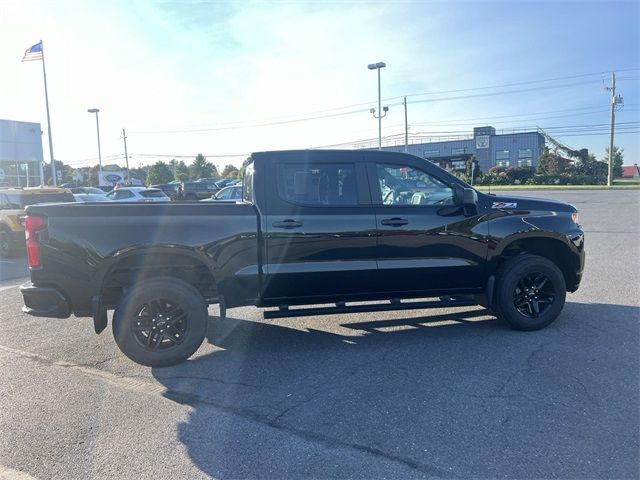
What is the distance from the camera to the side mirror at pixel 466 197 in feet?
16.2

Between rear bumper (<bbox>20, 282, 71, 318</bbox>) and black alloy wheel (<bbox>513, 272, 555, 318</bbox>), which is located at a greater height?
rear bumper (<bbox>20, 282, 71, 318</bbox>)

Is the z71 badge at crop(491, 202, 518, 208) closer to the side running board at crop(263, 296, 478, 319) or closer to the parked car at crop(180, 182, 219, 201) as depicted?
the side running board at crop(263, 296, 478, 319)

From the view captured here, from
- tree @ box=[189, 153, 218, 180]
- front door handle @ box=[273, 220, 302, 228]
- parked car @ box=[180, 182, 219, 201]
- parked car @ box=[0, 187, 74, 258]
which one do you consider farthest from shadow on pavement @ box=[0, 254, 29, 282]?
tree @ box=[189, 153, 218, 180]

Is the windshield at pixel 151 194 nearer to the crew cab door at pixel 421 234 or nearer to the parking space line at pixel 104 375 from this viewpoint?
the parking space line at pixel 104 375

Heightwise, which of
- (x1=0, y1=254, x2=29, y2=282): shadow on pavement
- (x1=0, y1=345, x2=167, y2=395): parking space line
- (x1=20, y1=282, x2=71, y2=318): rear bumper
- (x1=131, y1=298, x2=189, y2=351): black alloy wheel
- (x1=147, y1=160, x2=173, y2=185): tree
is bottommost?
(x1=0, y1=345, x2=167, y2=395): parking space line

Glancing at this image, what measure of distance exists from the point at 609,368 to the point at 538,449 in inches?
66.8

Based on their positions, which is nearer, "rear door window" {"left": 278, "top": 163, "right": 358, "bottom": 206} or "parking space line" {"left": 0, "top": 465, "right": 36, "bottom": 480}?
"parking space line" {"left": 0, "top": 465, "right": 36, "bottom": 480}

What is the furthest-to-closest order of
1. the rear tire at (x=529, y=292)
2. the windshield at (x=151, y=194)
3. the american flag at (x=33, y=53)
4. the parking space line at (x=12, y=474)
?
the american flag at (x=33, y=53)
the windshield at (x=151, y=194)
the rear tire at (x=529, y=292)
the parking space line at (x=12, y=474)

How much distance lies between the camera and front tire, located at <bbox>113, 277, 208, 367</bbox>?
449 cm

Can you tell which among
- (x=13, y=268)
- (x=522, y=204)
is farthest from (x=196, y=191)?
(x=522, y=204)

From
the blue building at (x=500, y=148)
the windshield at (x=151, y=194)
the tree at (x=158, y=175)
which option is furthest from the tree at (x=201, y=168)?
the windshield at (x=151, y=194)

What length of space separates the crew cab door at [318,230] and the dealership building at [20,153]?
3724 centimetres

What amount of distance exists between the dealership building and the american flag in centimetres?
928

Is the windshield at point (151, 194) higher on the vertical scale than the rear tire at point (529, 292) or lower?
higher
